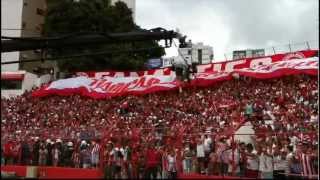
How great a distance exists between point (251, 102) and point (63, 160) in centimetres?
1058

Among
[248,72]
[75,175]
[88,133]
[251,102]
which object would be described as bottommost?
[75,175]

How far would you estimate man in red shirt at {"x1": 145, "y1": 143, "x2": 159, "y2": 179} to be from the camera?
19.1 meters

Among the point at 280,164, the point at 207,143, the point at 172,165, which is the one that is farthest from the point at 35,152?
the point at 280,164

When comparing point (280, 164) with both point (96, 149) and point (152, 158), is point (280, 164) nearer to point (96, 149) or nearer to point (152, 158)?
point (152, 158)

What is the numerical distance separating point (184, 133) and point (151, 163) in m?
1.85

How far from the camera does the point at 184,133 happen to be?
67.0ft

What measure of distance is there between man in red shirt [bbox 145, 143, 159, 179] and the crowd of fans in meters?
0.03

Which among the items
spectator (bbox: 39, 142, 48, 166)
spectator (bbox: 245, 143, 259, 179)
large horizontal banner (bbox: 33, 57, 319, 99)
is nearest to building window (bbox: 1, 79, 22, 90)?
large horizontal banner (bbox: 33, 57, 319, 99)

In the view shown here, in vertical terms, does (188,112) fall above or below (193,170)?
above

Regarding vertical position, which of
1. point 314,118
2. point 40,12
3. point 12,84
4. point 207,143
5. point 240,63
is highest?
point 40,12

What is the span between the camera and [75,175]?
20.9 m

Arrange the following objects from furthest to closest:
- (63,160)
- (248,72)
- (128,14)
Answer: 1. (128,14)
2. (248,72)
3. (63,160)

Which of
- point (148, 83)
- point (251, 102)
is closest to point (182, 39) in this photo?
point (251, 102)

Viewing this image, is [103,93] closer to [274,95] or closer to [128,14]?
[274,95]
